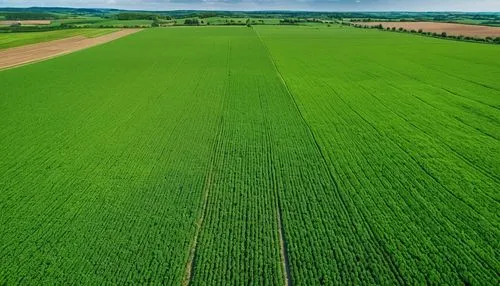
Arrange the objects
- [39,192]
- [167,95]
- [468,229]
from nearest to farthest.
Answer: [468,229] < [39,192] < [167,95]

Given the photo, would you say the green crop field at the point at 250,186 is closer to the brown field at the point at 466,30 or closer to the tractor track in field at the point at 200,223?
the tractor track in field at the point at 200,223

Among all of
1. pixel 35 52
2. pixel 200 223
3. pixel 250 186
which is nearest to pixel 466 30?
pixel 250 186

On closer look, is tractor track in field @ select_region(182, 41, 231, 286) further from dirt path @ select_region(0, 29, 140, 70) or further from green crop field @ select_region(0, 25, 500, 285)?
dirt path @ select_region(0, 29, 140, 70)

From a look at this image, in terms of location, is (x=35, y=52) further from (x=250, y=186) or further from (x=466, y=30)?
(x=466, y=30)

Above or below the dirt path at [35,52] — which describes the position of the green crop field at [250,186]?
above

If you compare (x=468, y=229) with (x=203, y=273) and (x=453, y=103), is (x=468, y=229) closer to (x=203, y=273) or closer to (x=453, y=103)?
(x=203, y=273)

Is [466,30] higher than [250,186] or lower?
higher

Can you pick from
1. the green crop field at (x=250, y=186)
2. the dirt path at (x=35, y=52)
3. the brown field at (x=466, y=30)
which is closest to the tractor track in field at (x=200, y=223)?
the green crop field at (x=250, y=186)

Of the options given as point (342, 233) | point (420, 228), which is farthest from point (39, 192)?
point (420, 228)
